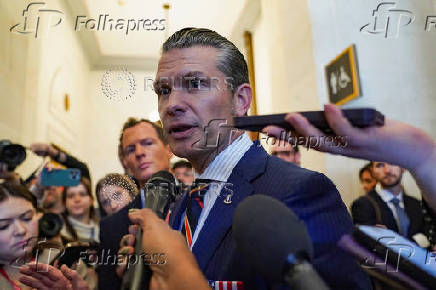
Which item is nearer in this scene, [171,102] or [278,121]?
[278,121]

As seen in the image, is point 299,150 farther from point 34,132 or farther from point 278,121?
point 34,132

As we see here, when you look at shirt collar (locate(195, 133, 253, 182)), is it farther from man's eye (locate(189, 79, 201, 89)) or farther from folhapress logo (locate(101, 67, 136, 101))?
folhapress logo (locate(101, 67, 136, 101))

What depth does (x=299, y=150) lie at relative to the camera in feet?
4.21

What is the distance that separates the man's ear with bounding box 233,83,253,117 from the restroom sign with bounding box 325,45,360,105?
1.91 ft

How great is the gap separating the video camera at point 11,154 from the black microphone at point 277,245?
1229mm

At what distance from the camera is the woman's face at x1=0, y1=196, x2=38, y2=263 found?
0.89m

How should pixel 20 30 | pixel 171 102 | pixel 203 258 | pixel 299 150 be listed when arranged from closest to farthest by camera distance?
pixel 203 258 → pixel 171 102 → pixel 299 150 → pixel 20 30

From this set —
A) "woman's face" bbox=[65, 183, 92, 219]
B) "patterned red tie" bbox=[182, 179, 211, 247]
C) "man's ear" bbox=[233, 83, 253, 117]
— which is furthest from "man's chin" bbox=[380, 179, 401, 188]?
"woman's face" bbox=[65, 183, 92, 219]

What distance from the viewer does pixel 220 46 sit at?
32.6 inches

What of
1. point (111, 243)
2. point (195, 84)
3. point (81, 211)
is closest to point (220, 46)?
point (195, 84)

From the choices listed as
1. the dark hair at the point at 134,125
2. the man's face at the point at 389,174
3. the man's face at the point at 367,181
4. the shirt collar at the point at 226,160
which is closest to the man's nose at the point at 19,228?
the dark hair at the point at 134,125

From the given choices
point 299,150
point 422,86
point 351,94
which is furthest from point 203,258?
point 422,86

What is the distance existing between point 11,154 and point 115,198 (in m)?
0.68

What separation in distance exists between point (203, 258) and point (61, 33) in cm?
245
